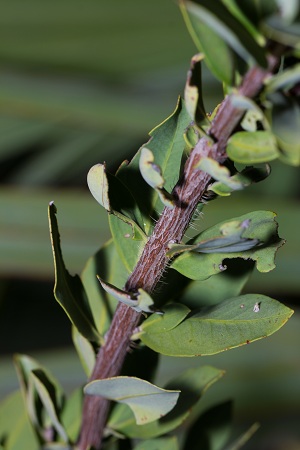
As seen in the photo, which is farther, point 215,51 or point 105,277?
point 105,277

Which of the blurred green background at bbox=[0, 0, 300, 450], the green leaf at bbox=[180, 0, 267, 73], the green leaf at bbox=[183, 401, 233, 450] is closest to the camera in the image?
the green leaf at bbox=[180, 0, 267, 73]

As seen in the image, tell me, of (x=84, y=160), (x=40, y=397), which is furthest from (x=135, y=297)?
(x=84, y=160)

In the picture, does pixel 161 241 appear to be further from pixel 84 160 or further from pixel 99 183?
pixel 84 160

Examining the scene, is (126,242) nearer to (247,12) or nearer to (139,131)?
(247,12)

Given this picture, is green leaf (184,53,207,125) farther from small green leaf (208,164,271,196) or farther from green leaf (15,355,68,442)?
green leaf (15,355,68,442)

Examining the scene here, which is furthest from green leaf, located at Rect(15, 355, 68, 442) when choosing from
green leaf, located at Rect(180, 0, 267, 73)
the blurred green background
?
the blurred green background

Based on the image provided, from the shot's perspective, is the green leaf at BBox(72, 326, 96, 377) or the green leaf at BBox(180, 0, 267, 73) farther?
the green leaf at BBox(72, 326, 96, 377)

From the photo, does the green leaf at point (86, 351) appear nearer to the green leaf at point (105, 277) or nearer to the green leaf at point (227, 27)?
the green leaf at point (105, 277)
